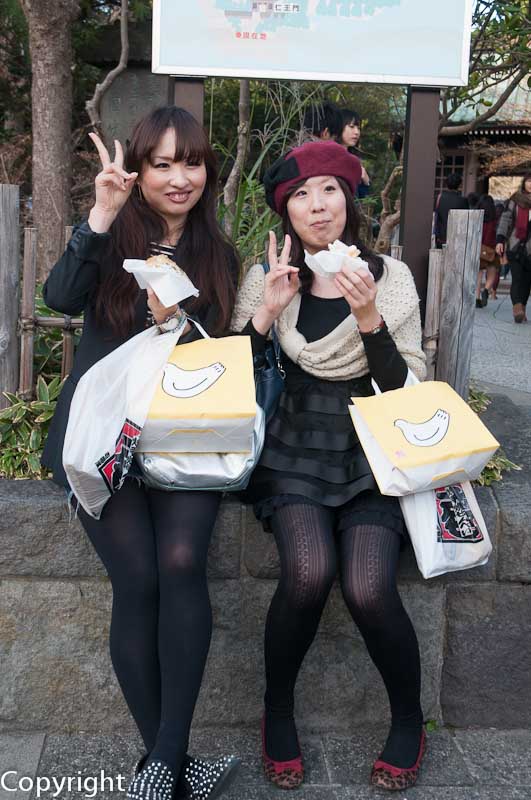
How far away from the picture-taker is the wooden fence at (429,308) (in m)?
2.85

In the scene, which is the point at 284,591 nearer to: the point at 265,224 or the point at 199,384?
the point at 199,384

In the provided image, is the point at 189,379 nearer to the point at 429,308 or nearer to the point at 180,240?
the point at 180,240

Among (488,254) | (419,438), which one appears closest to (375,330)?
(419,438)

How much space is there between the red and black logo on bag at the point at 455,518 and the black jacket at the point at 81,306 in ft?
2.37

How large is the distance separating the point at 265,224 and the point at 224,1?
36.6 inches

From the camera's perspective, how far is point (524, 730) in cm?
266

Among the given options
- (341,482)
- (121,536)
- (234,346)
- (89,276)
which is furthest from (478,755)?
(89,276)

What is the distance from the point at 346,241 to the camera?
273 centimetres

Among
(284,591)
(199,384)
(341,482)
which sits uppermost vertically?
(199,384)

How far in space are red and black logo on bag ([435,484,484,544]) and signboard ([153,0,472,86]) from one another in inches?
59.5

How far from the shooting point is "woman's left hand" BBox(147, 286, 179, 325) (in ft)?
7.75

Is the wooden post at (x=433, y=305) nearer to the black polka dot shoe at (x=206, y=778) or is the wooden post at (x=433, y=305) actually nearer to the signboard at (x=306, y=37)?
the signboard at (x=306, y=37)

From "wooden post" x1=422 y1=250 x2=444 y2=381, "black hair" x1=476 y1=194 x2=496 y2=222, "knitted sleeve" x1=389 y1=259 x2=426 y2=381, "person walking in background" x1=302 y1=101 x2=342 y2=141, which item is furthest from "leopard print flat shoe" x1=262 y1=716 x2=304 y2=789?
"black hair" x1=476 y1=194 x2=496 y2=222

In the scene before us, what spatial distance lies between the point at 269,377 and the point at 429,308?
2.56 ft
